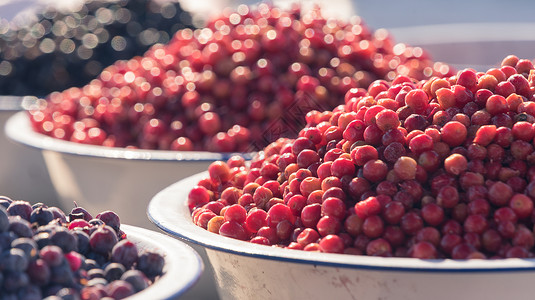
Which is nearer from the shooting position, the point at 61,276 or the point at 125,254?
the point at 61,276

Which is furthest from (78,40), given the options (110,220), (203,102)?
(110,220)

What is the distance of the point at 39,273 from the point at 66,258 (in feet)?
0.21

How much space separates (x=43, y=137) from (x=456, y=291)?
175cm

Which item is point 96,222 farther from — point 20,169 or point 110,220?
point 20,169

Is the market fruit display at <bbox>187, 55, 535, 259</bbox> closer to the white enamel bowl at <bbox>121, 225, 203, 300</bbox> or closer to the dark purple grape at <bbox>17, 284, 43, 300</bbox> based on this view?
the white enamel bowl at <bbox>121, 225, 203, 300</bbox>

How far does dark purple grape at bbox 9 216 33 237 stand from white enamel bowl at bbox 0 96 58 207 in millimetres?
1812

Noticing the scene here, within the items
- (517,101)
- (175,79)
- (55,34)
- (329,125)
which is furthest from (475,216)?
(55,34)

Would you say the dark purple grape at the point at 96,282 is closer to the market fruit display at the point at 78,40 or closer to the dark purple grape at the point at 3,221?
the dark purple grape at the point at 3,221

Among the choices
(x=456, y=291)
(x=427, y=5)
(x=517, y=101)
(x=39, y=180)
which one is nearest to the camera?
(x=456, y=291)

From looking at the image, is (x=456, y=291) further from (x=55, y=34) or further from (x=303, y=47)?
(x=55, y=34)

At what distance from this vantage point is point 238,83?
2377mm

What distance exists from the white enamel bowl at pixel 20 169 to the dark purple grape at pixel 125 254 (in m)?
1.80

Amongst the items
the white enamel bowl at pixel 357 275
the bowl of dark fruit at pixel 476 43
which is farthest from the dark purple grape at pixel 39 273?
the bowl of dark fruit at pixel 476 43

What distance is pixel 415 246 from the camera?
1197mm
